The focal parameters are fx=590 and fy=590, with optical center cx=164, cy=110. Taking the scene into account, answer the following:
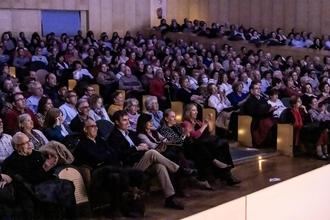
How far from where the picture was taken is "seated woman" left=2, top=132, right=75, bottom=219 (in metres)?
4.15

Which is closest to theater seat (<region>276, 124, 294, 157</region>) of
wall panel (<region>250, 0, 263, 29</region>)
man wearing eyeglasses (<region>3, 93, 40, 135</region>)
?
man wearing eyeglasses (<region>3, 93, 40, 135</region>)

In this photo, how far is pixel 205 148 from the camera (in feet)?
18.1

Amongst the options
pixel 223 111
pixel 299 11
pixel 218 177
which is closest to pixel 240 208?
pixel 218 177

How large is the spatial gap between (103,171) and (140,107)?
348cm

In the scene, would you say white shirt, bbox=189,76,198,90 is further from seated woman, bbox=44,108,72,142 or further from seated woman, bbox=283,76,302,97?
seated woman, bbox=44,108,72,142

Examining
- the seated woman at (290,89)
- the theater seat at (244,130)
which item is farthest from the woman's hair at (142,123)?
the seated woman at (290,89)

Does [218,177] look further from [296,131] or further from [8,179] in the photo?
[8,179]

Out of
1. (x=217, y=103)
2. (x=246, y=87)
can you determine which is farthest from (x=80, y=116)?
(x=246, y=87)

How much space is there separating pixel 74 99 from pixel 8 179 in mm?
2161

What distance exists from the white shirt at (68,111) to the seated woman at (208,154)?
1198 millimetres

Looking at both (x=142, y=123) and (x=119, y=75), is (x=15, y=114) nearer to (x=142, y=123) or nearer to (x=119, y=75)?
(x=142, y=123)

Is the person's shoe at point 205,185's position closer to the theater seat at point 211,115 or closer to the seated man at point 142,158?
the seated man at point 142,158

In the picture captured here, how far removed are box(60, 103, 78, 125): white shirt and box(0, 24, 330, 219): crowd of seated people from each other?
0.4 inches

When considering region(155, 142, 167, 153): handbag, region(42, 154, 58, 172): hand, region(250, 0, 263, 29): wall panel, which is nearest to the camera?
region(42, 154, 58, 172): hand
